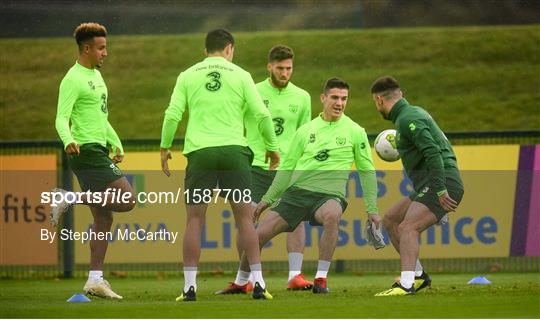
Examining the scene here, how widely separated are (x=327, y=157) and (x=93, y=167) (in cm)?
243

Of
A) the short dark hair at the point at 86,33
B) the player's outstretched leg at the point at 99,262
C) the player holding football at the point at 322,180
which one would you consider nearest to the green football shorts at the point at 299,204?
the player holding football at the point at 322,180

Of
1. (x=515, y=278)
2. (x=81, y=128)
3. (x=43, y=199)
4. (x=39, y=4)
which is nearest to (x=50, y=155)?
(x=43, y=199)

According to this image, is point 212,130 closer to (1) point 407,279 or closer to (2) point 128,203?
(2) point 128,203

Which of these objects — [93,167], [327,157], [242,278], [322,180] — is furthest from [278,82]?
[93,167]

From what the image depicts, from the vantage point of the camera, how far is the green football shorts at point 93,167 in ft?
41.6

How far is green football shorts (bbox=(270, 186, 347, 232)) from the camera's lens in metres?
13.2

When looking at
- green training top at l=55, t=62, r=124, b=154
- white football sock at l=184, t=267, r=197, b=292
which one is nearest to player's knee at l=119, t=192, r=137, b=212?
green training top at l=55, t=62, r=124, b=154

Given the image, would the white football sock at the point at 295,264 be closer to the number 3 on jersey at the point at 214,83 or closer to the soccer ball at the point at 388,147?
the soccer ball at the point at 388,147

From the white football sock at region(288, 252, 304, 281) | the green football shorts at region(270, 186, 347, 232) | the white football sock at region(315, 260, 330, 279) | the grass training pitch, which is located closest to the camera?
the grass training pitch

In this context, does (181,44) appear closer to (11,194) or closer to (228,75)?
(11,194)

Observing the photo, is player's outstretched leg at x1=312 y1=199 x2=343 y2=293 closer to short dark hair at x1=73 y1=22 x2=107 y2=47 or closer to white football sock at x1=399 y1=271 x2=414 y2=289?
white football sock at x1=399 y1=271 x2=414 y2=289

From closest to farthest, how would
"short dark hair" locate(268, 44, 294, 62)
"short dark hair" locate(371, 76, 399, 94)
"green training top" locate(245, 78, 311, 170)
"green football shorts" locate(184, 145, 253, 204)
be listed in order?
"green football shorts" locate(184, 145, 253, 204) → "short dark hair" locate(371, 76, 399, 94) → "short dark hair" locate(268, 44, 294, 62) → "green training top" locate(245, 78, 311, 170)

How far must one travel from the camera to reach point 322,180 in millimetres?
13391

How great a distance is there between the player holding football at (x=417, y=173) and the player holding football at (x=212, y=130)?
141cm
